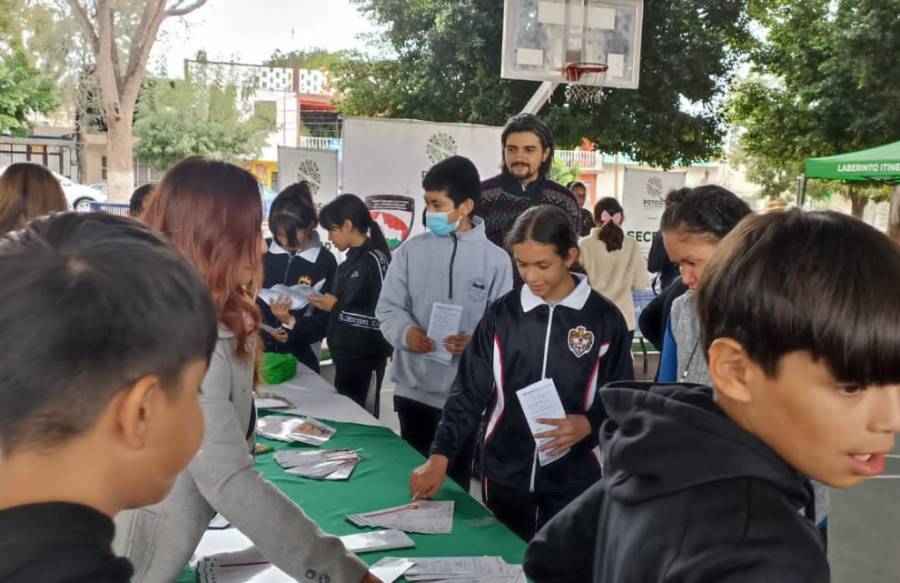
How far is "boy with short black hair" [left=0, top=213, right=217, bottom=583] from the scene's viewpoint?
70 centimetres

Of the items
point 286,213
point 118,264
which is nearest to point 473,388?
point 118,264

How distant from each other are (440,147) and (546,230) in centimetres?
478

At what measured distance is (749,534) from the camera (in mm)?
740

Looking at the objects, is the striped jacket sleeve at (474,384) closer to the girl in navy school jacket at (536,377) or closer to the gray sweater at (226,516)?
the girl in navy school jacket at (536,377)

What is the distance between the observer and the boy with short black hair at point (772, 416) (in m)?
0.76

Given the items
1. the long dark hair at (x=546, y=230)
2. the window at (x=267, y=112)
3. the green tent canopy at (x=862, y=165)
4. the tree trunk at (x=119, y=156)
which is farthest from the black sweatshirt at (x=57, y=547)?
the window at (x=267, y=112)

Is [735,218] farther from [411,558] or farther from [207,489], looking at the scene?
[207,489]

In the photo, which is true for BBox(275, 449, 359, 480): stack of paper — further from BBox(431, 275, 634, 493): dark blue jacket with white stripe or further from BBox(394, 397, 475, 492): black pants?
BBox(394, 397, 475, 492): black pants

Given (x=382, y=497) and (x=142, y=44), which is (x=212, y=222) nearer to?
(x=382, y=497)

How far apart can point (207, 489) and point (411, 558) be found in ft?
1.84

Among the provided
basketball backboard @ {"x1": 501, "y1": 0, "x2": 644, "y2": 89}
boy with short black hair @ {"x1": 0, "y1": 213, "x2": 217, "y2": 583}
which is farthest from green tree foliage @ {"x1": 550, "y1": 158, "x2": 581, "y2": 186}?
boy with short black hair @ {"x1": 0, "y1": 213, "x2": 217, "y2": 583}

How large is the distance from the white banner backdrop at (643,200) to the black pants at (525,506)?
276 inches

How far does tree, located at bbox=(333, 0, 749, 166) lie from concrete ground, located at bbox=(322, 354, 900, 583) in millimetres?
8640

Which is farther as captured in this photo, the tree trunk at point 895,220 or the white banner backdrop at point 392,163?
the white banner backdrop at point 392,163
